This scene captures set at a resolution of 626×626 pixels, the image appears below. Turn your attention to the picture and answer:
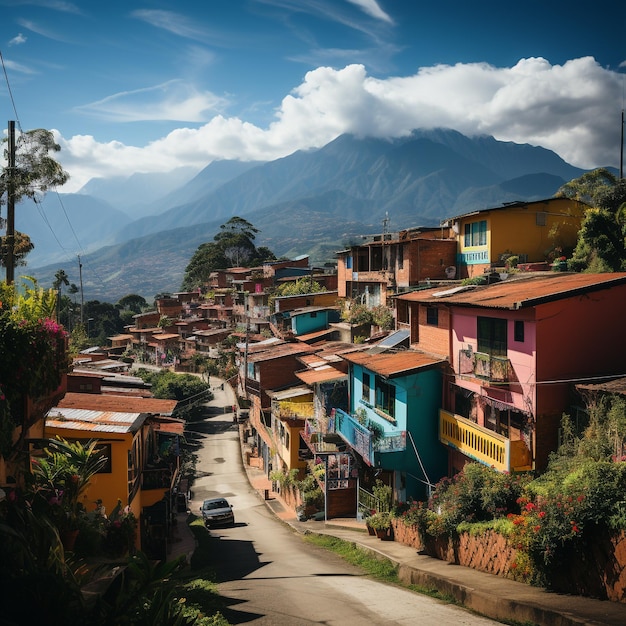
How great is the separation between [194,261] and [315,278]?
65.7 m

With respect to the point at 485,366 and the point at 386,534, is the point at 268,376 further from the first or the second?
the point at 485,366

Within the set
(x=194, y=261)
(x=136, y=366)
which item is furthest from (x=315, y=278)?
(x=194, y=261)

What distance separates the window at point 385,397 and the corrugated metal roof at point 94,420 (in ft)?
29.2

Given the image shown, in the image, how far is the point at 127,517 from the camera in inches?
599

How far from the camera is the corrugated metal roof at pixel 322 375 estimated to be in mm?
27812

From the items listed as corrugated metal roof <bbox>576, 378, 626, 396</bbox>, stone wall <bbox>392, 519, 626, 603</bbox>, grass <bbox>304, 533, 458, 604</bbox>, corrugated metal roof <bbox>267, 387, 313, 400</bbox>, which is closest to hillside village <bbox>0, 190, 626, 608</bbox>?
corrugated metal roof <bbox>576, 378, 626, 396</bbox>

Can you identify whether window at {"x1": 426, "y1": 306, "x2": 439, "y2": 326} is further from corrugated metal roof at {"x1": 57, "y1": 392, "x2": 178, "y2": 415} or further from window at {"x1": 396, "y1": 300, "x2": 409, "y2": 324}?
corrugated metal roof at {"x1": 57, "y1": 392, "x2": 178, "y2": 415}

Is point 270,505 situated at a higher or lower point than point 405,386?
lower

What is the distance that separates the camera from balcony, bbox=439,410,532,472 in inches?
628

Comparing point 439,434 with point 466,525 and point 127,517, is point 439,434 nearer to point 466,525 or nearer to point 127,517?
point 466,525

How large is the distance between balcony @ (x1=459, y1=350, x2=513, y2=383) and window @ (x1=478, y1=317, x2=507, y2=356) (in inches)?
10.8

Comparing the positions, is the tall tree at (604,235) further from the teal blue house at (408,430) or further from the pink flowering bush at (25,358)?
the pink flowering bush at (25,358)

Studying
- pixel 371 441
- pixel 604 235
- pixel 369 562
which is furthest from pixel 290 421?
pixel 604 235

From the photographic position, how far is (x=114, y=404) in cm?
2183
